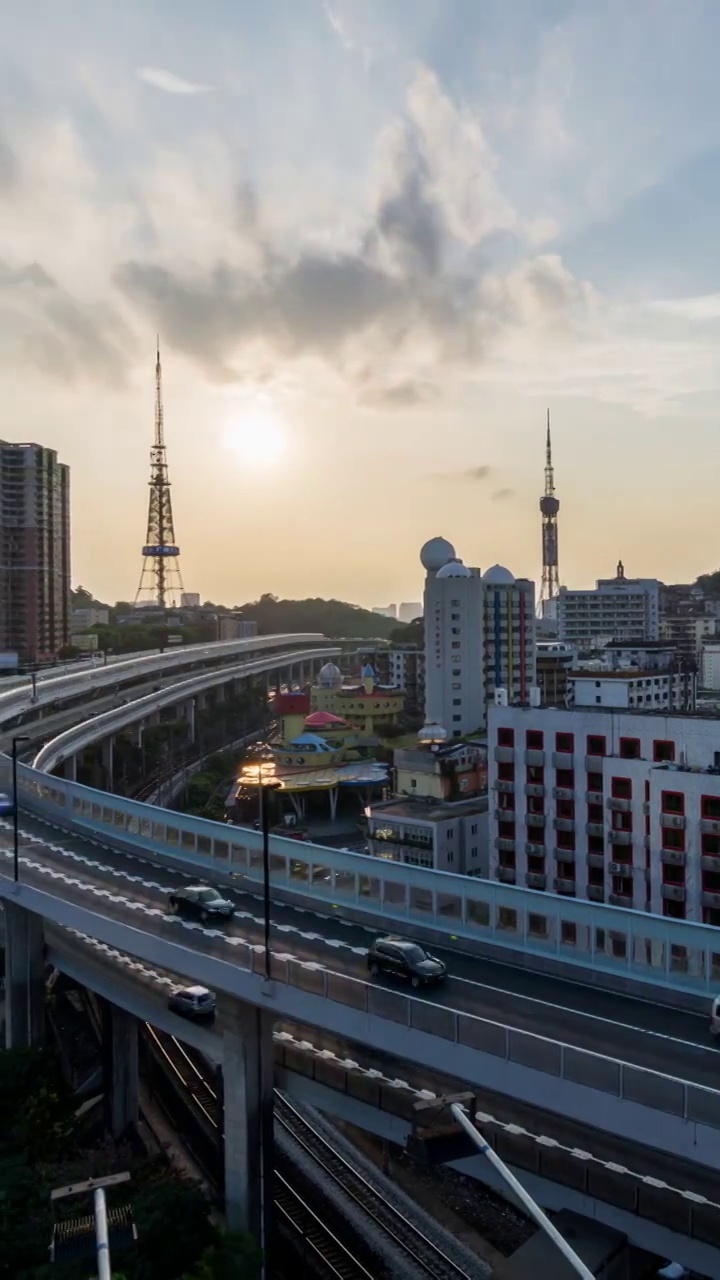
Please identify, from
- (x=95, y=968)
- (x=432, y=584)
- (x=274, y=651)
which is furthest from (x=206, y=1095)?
(x=274, y=651)

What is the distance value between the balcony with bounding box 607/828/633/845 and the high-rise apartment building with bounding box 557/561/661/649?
98.5 metres

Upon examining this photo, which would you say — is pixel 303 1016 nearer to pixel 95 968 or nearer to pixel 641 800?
pixel 95 968

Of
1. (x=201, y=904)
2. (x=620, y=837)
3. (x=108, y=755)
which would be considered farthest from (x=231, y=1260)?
(x=108, y=755)

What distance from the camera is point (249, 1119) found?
2061cm

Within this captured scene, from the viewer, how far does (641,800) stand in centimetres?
3647

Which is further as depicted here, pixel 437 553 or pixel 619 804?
pixel 437 553

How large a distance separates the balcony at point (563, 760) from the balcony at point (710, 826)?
6948mm

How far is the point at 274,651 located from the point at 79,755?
→ 82.5 meters

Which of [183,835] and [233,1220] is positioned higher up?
[183,835]

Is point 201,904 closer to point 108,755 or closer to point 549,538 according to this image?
point 108,755

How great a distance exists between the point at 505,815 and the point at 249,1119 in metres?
23.8

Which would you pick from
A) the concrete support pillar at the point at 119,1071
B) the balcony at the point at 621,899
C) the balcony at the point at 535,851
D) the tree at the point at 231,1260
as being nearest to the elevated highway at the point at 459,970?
the tree at the point at 231,1260

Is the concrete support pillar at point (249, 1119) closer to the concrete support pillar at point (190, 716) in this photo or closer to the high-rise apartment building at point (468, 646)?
the high-rise apartment building at point (468, 646)

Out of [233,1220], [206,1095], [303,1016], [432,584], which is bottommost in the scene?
[206,1095]
